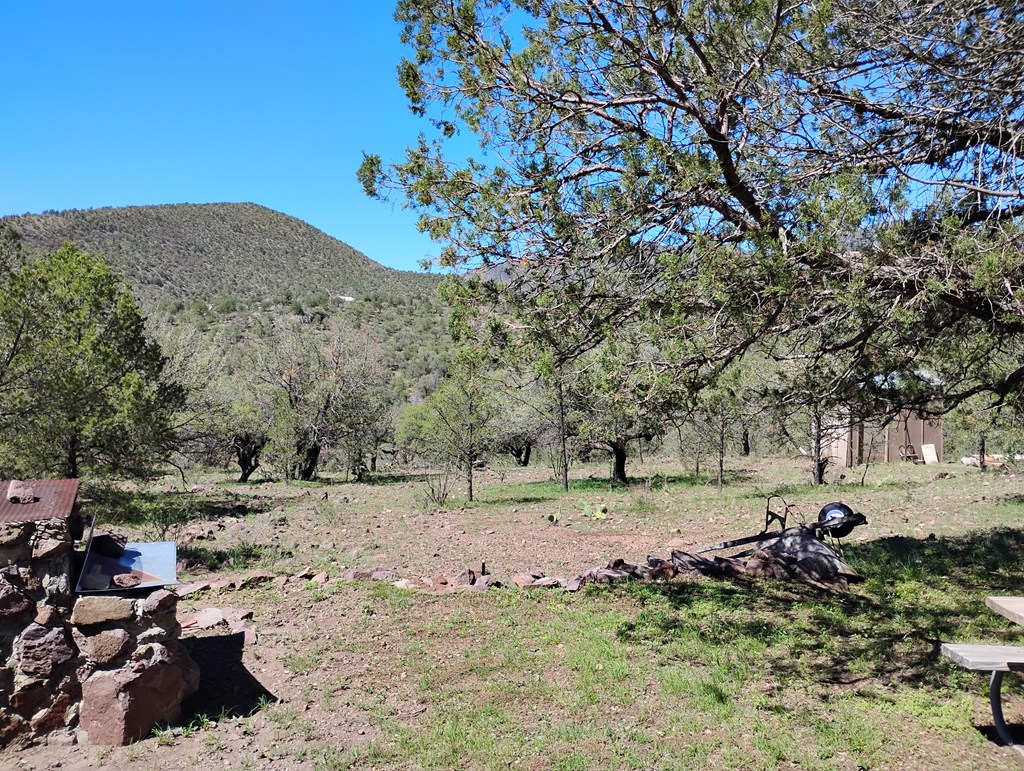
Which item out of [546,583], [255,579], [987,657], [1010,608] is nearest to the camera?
[987,657]

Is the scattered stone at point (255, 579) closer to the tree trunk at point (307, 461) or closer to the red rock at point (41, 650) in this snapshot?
the red rock at point (41, 650)

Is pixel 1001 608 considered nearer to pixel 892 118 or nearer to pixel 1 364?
pixel 892 118

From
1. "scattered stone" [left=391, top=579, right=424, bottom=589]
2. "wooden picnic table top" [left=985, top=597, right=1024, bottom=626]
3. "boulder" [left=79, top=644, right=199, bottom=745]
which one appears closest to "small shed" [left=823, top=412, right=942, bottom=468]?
"scattered stone" [left=391, top=579, right=424, bottom=589]

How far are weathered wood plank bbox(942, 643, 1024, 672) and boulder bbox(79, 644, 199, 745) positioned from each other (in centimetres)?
464

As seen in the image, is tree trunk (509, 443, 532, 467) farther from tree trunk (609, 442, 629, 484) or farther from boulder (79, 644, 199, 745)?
boulder (79, 644, 199, 745)

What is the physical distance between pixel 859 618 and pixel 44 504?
20.4ft

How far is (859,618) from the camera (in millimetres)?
5922

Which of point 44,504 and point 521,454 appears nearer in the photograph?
point 44,504

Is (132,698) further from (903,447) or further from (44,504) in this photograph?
(903,447)

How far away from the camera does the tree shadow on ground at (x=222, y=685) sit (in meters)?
4.58

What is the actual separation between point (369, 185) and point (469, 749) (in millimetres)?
4134

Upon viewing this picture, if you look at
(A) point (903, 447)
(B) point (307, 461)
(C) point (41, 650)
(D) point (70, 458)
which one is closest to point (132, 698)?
(C) point (41, 650)

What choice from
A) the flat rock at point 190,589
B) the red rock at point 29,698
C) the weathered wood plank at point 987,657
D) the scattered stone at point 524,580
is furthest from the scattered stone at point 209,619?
the weathered wood plank at point 987,657

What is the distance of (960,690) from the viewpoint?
447cm
